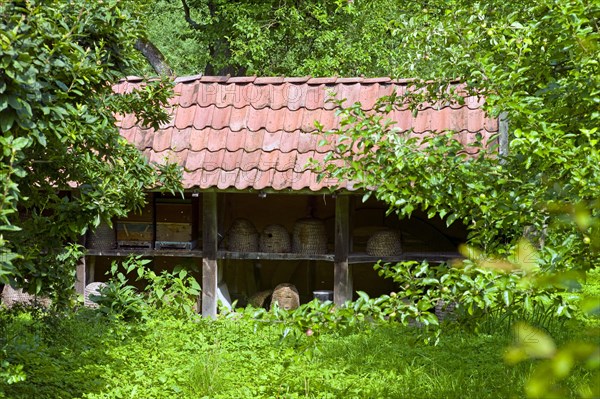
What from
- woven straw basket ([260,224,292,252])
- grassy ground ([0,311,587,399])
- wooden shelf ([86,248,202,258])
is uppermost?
woven straw basket ([260,224,292,252])

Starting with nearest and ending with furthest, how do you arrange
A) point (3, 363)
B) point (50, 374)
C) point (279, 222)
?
point (3, 363) < point (50, 374) < point (279, 222)

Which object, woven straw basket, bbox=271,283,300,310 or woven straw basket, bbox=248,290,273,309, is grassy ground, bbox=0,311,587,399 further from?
woven straw basket, bbox=248,290,273,309

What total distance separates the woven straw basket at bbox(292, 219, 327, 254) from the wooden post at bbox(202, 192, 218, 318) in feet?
3.24

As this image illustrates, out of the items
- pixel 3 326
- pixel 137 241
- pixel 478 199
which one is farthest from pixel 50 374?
pixel 478 199

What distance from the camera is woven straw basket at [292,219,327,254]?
940 cm

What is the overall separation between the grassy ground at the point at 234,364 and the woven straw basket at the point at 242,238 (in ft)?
4.22

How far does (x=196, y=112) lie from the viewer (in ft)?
31.2

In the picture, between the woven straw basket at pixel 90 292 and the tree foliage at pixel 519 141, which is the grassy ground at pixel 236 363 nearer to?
the woven straw basket at pixel 90 292

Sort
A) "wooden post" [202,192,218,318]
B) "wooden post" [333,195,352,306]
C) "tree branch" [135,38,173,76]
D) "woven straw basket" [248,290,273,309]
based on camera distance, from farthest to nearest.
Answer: "tree branch" [135,38,173,76], "woven straw basket" [248,290,273,309], "wooden post" [202,192,218,318], "wooden post" [333,195,352,306]

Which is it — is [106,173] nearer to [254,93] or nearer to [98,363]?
[98,363]

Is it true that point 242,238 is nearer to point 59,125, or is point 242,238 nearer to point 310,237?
point 310,237

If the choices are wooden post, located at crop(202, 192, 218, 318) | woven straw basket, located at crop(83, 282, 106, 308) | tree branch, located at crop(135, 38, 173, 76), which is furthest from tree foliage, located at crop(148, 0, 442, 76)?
woven straw basket, located at crop(83, 282, 106, 308)

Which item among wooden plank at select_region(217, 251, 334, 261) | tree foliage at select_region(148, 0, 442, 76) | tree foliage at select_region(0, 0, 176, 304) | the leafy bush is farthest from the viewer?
tree foliage at select_region(148, 0, 442, 76)

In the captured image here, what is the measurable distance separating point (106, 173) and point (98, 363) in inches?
85.6
